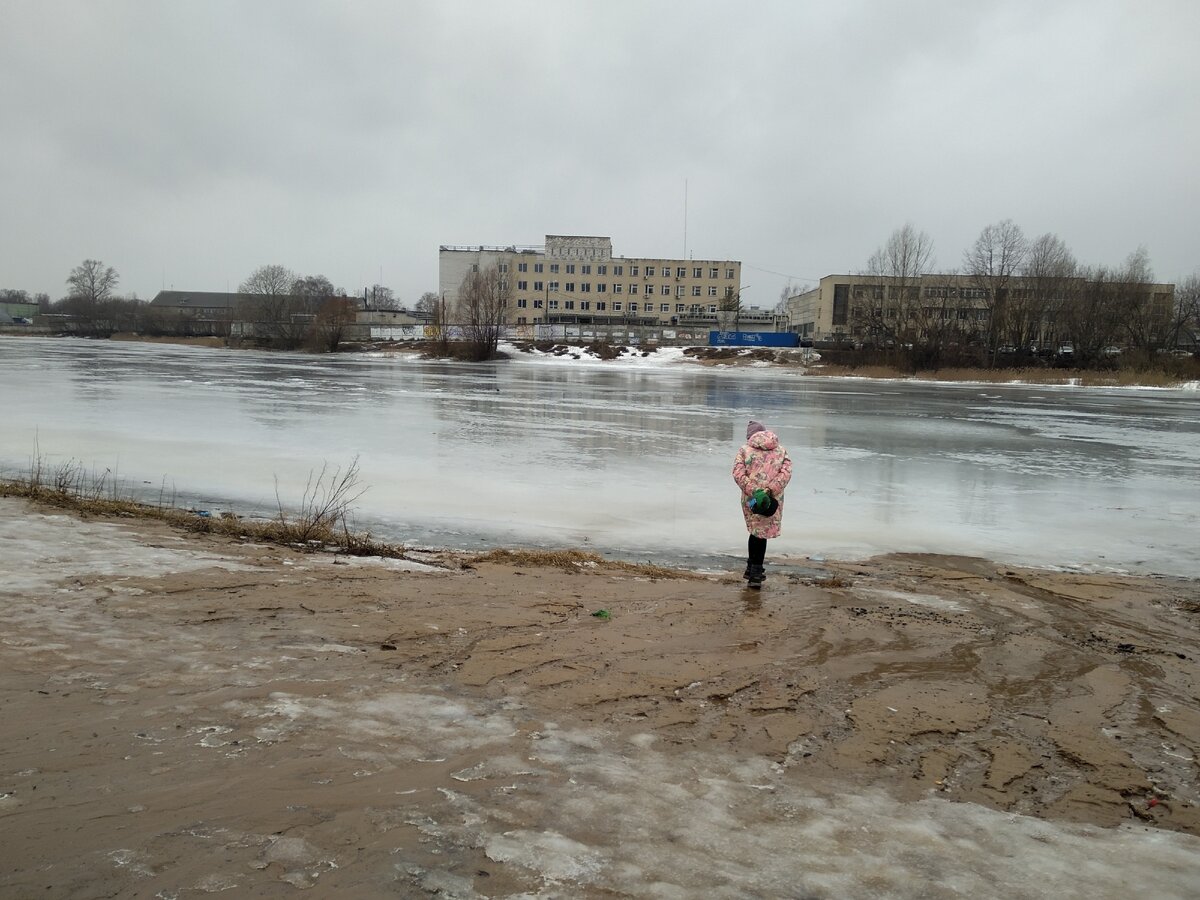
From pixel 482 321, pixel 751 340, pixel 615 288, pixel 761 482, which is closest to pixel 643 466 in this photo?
pixel 761 482

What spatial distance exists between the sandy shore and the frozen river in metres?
2.03

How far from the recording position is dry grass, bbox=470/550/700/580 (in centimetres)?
742

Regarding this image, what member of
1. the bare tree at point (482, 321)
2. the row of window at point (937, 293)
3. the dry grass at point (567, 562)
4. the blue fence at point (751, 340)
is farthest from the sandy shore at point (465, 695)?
the blue fence at point (751, 340)

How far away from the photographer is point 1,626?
4.75 metres

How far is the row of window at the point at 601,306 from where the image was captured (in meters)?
111

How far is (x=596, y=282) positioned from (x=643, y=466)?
329 feet

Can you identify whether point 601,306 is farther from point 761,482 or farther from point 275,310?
point 761,482

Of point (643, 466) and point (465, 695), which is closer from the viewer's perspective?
point (465, 695)

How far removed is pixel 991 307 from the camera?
6209cm

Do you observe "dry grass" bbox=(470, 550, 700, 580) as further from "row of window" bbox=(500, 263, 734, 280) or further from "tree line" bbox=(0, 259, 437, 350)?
"row of window" bbox=(500, 263, 734, 280)

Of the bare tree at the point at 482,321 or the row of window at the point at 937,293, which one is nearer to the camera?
the row of window at the point at 937,293

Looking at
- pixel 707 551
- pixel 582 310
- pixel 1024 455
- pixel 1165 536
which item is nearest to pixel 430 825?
pixel 707 551

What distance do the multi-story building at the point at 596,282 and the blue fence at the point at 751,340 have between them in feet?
109

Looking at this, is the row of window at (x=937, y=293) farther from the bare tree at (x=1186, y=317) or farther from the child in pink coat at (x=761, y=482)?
the child in pink coat at (x=761, y=482)
